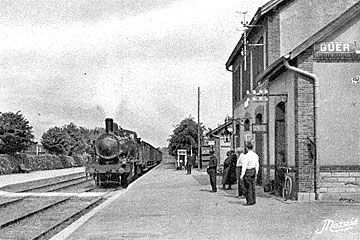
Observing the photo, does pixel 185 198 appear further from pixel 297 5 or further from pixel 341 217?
pixel 297 5

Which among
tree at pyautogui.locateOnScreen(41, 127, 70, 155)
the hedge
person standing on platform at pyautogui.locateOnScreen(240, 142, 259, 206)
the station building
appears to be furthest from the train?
tree at pyautogui.locateOnScreen(41, 127, 70, 155)

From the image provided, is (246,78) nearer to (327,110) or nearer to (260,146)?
(260,146)

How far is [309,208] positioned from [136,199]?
19.0ft

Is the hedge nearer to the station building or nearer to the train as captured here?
the train

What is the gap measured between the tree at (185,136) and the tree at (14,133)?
14573mm

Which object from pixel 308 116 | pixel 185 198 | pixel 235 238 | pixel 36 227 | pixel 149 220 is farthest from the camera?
pixel 185 198

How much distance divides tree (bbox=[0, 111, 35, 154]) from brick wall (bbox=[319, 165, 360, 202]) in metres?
31.6

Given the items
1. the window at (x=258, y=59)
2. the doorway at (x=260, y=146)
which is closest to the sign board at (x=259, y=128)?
the doorway at (x=260, y=146)

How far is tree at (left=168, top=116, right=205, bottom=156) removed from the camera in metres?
54.9

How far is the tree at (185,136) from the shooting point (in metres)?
54.9

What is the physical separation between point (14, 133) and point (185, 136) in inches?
677

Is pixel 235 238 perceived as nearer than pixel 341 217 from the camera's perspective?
Yes

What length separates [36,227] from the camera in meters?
13.3

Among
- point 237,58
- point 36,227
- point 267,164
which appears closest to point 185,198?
point 267,164
